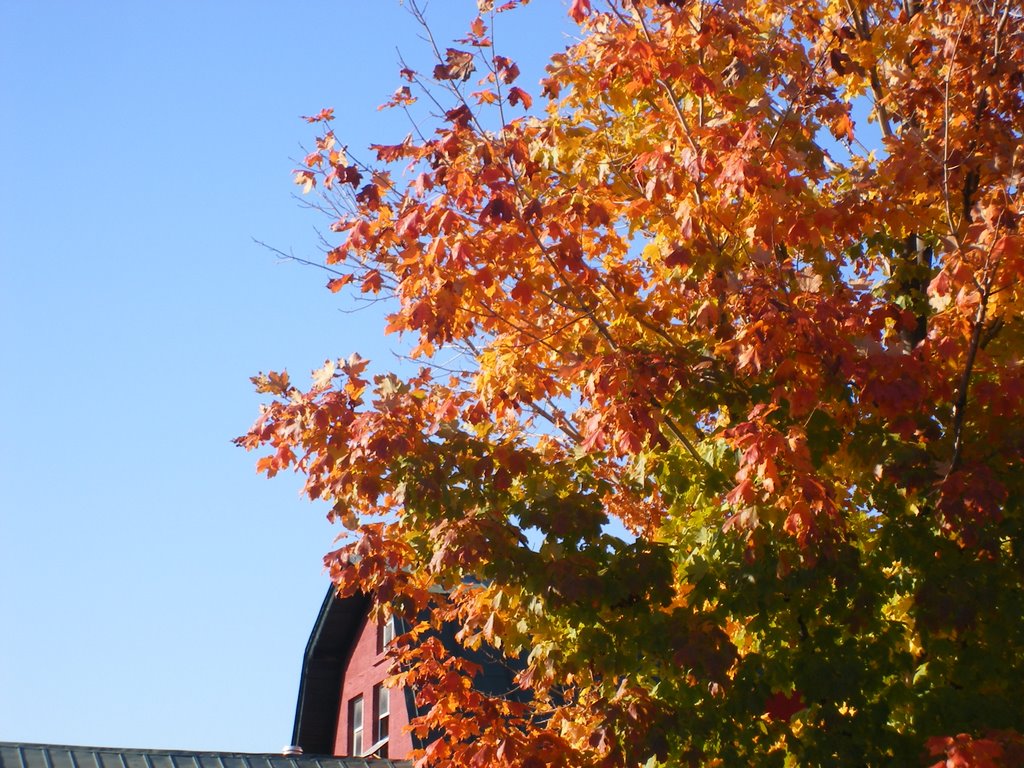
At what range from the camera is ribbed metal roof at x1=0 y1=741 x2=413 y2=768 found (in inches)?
603

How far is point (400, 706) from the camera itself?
21828 mm

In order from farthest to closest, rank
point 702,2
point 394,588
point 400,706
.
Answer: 1. point 400,706
2. point 394,588
3. point 702,2

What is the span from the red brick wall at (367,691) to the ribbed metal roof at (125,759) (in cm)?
355

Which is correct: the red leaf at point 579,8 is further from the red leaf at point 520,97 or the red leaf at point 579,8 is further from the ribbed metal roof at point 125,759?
the ribbed metal roof at point 125,759

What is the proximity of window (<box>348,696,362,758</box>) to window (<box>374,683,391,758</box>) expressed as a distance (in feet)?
3.05

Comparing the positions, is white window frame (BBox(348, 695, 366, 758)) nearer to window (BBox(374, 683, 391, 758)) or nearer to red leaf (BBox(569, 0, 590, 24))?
window (BBox(374, 683, 391, 758))

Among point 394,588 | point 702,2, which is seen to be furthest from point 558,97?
point 394,588

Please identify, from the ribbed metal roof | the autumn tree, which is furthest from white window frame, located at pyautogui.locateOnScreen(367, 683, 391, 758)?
the autumn tree

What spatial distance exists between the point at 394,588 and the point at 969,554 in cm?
420

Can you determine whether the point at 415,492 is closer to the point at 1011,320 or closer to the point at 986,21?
the point at 1011,320

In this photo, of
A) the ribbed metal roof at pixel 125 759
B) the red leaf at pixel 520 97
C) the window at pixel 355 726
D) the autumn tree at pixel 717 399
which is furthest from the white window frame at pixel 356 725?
the red leaf at pixel 520 97

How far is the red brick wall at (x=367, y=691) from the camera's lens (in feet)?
71.6

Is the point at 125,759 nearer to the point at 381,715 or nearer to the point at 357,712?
the point at 381,715

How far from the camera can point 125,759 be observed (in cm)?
1598
